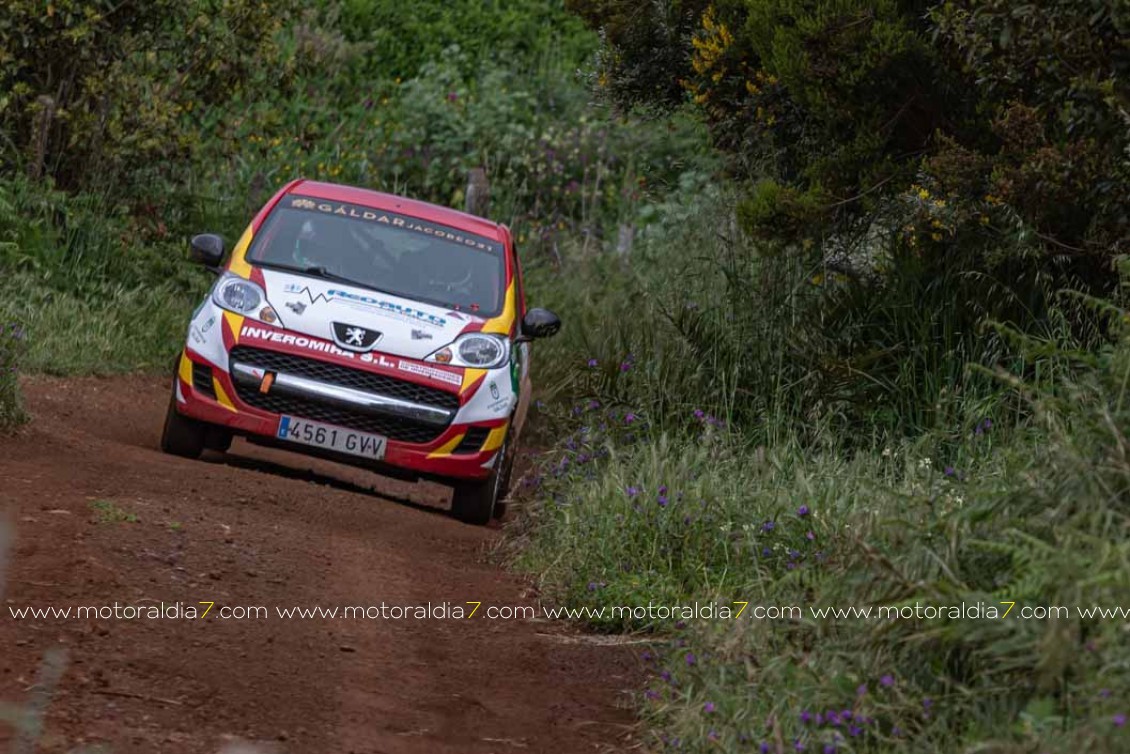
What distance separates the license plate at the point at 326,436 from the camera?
33.1 feet

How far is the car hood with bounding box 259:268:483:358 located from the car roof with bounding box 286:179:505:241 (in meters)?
1.01

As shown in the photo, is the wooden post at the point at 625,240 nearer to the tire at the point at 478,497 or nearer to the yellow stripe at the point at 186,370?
the tire at the point at 478,497

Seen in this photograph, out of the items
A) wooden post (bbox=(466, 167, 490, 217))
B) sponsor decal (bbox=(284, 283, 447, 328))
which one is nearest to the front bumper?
sponsor decal (bbox=(284, 283, 447, 328))

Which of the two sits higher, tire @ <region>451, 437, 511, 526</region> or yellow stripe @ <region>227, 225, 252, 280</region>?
yellow stripe @ <region>227, 225, 252, 280</region>

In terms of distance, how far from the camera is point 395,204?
11.7 metres

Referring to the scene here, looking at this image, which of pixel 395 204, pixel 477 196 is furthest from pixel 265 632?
pixel 477 196

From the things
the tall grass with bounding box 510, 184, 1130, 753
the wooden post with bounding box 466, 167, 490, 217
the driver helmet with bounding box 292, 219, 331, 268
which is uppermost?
the tall grass with bounding box 510, 184, 1130, 753

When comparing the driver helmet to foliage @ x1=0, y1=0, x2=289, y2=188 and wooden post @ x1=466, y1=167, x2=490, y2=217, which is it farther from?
Answer: wooden post @ x1=466, y1=167, x2=490, y2=217

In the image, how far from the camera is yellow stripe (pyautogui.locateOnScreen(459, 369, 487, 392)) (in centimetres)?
1024

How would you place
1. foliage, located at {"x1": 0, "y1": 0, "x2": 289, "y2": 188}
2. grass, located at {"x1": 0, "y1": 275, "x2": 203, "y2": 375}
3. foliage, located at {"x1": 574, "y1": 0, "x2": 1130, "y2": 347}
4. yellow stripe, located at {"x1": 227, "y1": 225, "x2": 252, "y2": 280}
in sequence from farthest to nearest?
1. foliage, located at {"x1": 0, "y1": 0, "x2": 289, "y2": 188}
2. grass, located at {"x1": 0, "y1": 275, "x2": 203, "y2": 375}
3. yellow stripe, located at {"x1": 227, "y1": 225, "x2": 252, "y2": 280}
4. foliage, located at {"x1": 574, "y1": 0, "x2": 1130, "y2": 347}

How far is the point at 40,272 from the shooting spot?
1490 centimetres

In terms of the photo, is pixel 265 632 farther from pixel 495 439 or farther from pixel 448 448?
pixel 495 439

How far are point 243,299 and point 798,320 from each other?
3144mm

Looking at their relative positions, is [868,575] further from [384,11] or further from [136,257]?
[384,11]
